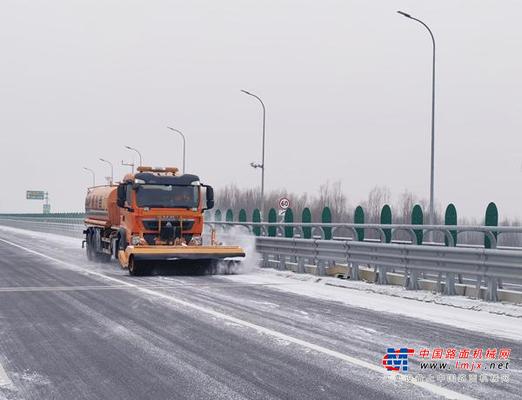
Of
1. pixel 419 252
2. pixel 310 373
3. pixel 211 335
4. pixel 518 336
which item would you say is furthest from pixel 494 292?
pixel 310 373

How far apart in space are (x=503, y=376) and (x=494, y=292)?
6.10m

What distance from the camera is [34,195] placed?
163375 mm

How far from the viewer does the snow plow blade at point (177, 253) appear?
18.0 meters

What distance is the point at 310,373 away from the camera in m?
Result: 6.96

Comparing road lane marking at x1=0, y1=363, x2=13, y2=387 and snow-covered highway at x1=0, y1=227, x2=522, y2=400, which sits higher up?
snow-covered highway at x1=0, y1=227, x2=522, y2=400

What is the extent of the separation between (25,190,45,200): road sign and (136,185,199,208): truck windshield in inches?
5858

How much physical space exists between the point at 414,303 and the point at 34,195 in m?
158

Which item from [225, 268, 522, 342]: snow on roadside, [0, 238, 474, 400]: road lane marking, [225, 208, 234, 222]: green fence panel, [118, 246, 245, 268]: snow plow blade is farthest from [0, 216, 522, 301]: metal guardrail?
[225, 208, 234, 222]: green fence panel

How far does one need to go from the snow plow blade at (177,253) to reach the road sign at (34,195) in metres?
150

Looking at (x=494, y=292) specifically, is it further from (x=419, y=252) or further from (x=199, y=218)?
(x=199, y=218)

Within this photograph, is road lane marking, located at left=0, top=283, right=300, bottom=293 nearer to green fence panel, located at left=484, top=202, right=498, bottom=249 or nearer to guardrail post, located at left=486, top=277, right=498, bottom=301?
guardrail post, located at left=486, top=277, right=498, bottom=301

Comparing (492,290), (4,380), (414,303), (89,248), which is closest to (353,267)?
(414,303)

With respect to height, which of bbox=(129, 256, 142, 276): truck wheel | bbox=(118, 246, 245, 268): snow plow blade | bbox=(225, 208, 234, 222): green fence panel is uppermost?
bbox=(225, 208, 234, 222): green fence panel

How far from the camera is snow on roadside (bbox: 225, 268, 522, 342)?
10.4 meters
